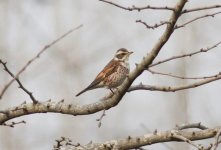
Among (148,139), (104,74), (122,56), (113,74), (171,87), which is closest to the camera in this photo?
(171,87)

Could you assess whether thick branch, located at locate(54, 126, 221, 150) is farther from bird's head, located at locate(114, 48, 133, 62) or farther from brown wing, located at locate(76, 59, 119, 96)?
bird's head, located at locate(114, 48, 133, 62)

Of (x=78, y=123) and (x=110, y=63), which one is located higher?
(x=78, y=123)

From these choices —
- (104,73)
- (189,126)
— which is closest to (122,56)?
(104,73)

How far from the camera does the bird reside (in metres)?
9.30

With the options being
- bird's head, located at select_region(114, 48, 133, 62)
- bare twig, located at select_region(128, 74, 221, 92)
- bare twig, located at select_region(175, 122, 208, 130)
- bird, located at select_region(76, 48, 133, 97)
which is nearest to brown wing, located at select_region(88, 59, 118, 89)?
bird, located at select_region(76, 48, 133, 97)

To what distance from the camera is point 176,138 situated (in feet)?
17.7

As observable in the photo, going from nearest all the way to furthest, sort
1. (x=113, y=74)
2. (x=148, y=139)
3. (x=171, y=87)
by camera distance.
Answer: (x=171, y=87), (x=148, y=139), (x=113, y=74)

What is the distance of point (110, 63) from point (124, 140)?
4250 millimetres

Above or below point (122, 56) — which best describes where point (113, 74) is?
below

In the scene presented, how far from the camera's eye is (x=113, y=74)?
945 cm

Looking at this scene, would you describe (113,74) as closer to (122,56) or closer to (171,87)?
(122,56)

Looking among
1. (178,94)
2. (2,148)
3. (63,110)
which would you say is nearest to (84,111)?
(63,110)

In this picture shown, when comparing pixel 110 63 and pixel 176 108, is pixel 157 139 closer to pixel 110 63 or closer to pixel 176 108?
pixel 110 63

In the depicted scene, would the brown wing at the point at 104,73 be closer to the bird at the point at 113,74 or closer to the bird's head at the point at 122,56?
the bird at the point at 113,74
